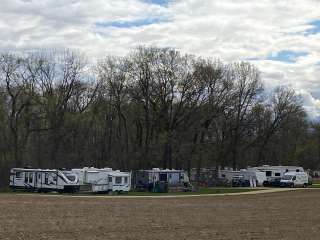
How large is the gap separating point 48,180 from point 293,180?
112ft

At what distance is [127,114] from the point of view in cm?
7875

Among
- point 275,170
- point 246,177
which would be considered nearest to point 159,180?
point 246,177

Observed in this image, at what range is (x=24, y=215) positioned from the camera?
29.2 m

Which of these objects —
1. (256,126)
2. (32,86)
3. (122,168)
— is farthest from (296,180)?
(32,86)

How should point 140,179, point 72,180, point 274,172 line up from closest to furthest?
point 72,180
point 140,179
point 274,172

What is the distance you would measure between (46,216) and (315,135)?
3405 inches

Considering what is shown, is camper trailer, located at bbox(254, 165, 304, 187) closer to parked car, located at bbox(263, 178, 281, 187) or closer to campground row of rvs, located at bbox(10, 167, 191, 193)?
parked car, located at bbox(263, 178, 281, 187)

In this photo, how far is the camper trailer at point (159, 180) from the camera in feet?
218

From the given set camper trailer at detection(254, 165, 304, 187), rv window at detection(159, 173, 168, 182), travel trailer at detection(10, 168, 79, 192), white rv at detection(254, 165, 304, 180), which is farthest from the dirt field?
white rv at detection(254, 165, 304, 180)

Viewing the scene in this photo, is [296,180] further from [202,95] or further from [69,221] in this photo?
[69,221]

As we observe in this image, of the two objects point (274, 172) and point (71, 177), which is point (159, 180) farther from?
point (274, 172)

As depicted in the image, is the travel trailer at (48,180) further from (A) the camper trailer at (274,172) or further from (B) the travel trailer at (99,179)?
Answer: (A) the camper trailer at (274,172)

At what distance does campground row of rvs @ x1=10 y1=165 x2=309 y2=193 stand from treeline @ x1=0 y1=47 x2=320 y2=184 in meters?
5.46

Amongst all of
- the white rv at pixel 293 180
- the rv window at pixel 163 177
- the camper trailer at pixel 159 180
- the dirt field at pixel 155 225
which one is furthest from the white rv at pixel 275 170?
the dirt field at pixel 155 225
